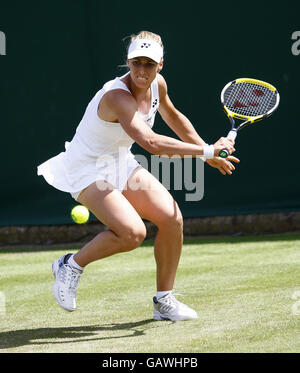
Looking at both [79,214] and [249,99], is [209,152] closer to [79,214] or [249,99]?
[249,99]

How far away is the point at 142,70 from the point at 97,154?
48cm

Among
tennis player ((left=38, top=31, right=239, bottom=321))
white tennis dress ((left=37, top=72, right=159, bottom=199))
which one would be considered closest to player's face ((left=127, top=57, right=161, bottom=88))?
tennis player ((left=38, top=31, right=239, bottom=321))

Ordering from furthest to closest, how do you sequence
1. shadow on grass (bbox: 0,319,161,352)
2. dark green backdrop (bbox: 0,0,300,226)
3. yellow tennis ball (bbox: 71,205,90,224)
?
dark green backdrop (bbox: 0,0,300,226)
yellow tennis ball (bbox: 71,205,90,224)
shadow on grass (bbox: 0,319,161,352)

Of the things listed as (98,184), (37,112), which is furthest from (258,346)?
(37,112)

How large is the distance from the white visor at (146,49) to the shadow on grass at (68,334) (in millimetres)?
1261

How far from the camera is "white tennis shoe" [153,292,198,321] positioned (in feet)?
12.4

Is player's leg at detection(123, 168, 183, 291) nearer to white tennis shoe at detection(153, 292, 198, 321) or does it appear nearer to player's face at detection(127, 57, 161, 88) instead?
white tennis shoe at detection(153, 292, 198, 321)

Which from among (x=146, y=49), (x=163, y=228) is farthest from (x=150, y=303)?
(x=146, y=49)

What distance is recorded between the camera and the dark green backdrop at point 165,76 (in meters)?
6.68

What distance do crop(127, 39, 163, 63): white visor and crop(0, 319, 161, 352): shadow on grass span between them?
1.26 metres

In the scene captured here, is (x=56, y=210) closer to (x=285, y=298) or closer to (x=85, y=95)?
(x=85, y=95)

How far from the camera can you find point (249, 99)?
436 cm

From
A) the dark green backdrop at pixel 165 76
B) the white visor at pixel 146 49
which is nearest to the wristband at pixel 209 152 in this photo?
the white visor at pixel 146 49

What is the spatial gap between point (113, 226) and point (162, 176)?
10.3 feet
